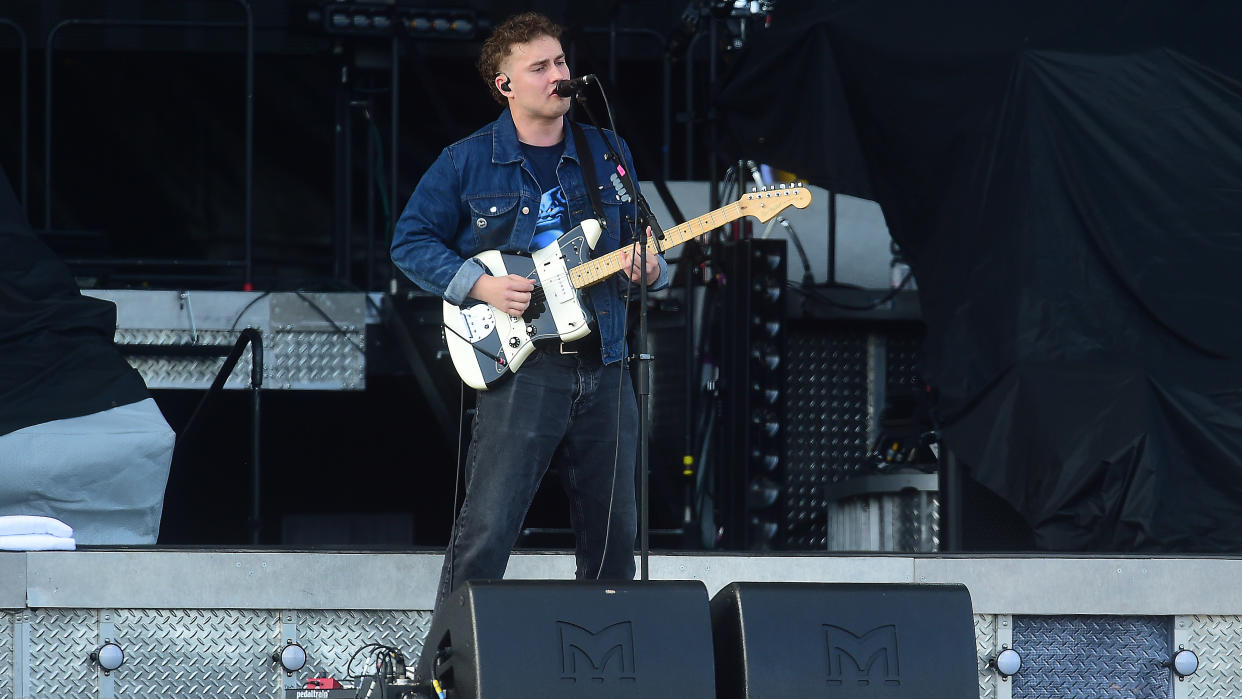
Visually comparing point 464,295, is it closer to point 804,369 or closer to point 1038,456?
point 1038,456

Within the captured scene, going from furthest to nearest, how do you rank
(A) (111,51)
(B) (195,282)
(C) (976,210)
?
(A) (111,51) < (B) (195,282) < (C) (976,210)

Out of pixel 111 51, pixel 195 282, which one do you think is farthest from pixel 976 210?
pixel 111 51

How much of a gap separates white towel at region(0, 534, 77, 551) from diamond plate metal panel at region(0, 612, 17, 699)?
18cm

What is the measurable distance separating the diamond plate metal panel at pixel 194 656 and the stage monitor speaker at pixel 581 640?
99cm

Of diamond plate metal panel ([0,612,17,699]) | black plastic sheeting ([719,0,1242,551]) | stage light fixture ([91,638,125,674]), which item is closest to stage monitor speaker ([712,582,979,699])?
stage light fixture ([91,638,125,674])

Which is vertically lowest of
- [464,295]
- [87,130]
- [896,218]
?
[464,295]

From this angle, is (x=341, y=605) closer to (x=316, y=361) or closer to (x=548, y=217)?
(x=548, y=217)

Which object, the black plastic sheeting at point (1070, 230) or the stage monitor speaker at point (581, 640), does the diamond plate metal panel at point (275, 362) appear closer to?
the black plastic sheeting at point (1070, 230)

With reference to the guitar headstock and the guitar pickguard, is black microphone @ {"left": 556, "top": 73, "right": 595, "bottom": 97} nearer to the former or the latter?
the guitar pickguard

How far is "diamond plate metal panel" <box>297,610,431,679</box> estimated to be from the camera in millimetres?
4113

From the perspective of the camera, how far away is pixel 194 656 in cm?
407

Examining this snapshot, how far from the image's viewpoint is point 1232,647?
14.3ft

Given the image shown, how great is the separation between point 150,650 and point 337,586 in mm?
507

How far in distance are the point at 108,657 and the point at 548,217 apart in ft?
5.25
